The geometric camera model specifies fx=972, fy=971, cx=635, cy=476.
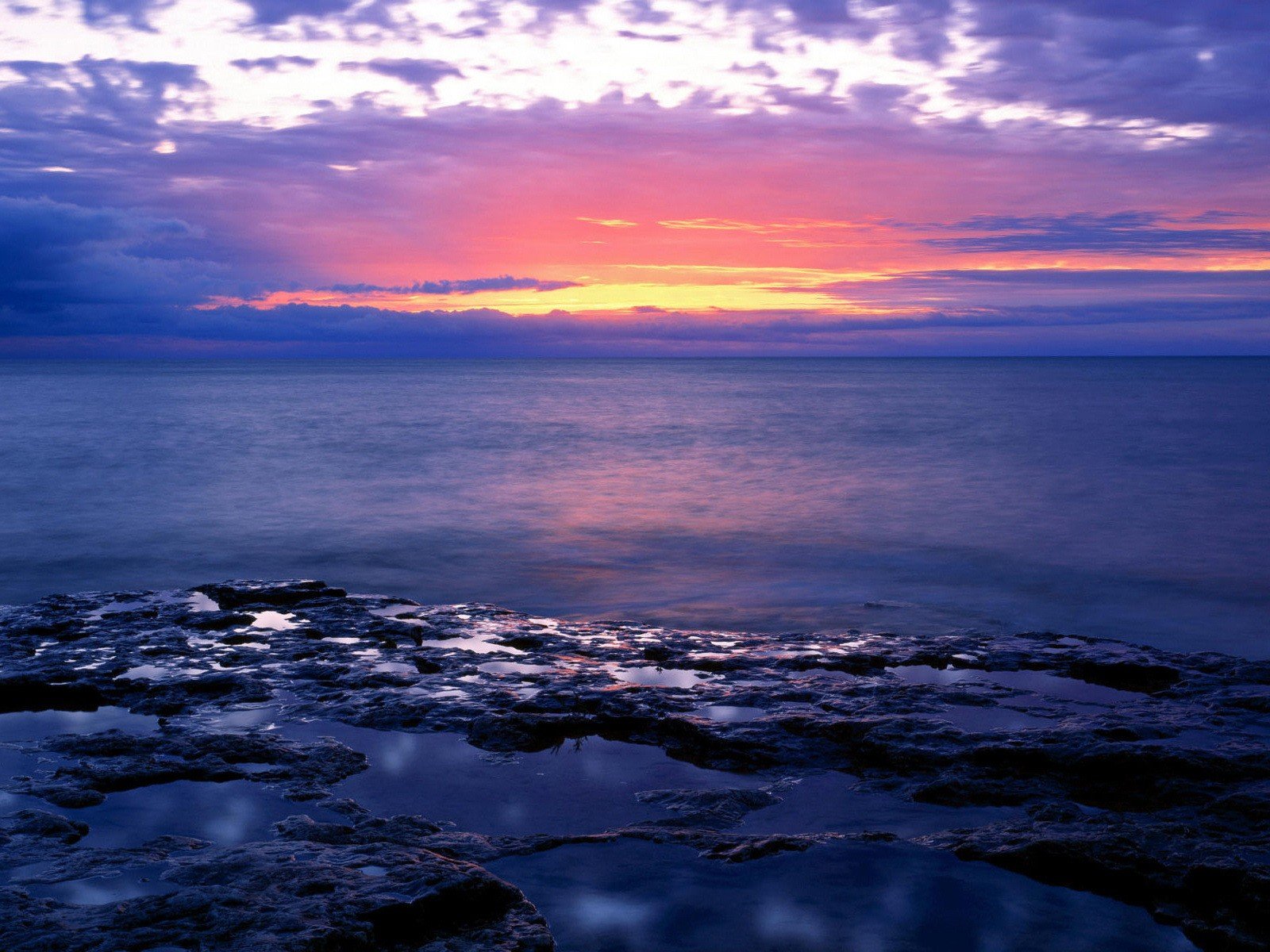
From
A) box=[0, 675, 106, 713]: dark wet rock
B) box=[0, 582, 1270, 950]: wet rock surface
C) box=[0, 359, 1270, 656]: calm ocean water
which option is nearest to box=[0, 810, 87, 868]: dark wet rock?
box=[0, 582, 1270, 950]: wet rock surface

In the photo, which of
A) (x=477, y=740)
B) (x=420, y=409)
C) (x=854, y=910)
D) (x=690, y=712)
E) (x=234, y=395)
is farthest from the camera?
(x=234, y=395)

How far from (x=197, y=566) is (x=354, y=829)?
8.76m

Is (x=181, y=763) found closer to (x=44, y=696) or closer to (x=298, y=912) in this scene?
(x=44, y=696)

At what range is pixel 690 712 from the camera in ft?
19.1

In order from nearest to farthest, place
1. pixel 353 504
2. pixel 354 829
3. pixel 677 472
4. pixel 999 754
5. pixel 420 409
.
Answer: pixel 354 829, pixel 999 754, pixel 353 504, pixel 677 472, pixel 420 409

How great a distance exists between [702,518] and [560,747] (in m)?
10.6

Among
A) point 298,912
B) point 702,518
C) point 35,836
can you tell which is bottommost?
point 702,518

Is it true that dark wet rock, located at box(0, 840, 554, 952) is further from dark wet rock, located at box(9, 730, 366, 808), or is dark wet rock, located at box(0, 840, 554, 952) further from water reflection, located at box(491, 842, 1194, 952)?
dark wet rock, located at box(9, 730, 366, 808)

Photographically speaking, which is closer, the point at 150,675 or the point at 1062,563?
→ the point at 150,675

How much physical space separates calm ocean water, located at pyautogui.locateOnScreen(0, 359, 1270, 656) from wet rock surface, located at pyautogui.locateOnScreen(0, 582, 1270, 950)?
83.9 inches

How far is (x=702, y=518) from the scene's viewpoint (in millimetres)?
15852

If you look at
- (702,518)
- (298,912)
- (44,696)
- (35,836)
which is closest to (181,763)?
(35,836)

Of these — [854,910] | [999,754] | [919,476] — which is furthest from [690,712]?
[919,476]

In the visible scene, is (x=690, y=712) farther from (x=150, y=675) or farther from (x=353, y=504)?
(x=353, y=504)
